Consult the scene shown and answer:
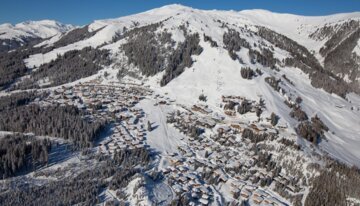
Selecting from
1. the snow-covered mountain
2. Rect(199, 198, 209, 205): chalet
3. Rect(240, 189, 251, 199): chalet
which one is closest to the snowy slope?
the snow-covered mountain

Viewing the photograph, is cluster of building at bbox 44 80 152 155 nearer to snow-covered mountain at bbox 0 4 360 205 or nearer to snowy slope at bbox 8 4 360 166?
snow-covered mountain at bbox 0 4 360 205

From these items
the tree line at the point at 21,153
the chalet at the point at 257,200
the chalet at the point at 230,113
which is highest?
the chalet at the point at 230,113

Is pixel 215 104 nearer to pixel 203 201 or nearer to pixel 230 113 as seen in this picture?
pixel 230 113

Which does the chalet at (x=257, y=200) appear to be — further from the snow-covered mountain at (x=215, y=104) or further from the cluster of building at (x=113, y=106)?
the cluster of building at (x=113, y=106)

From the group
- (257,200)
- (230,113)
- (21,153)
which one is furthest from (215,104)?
(21,153)

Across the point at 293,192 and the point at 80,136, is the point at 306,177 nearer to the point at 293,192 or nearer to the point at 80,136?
the point at 293,192

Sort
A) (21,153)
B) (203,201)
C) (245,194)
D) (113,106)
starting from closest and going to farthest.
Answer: (203,201)
(245,194)
(21,153)
(113,106)

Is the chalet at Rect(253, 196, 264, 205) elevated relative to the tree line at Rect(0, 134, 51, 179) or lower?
lower

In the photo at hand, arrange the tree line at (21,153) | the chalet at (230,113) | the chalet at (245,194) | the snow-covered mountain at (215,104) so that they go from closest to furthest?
the chalet at (245,194)
the tree line at (21,153)
the snow-covered mountain at (215,104)
the chalet at (230,113)

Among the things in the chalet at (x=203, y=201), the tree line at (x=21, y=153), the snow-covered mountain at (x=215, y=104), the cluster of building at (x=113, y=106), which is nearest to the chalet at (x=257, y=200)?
the snow-covered mountain at (x=215, y=104)

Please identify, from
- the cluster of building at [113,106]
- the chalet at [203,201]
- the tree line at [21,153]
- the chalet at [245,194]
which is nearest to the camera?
the chalet at [203,201]
